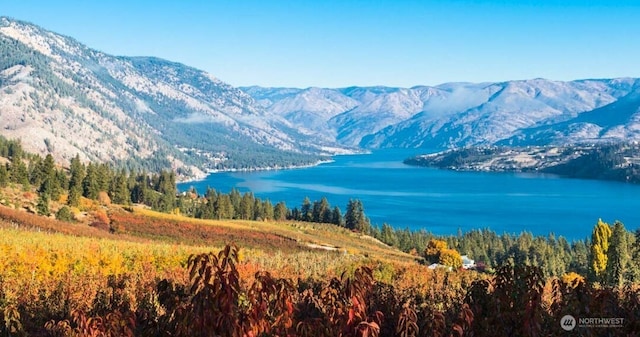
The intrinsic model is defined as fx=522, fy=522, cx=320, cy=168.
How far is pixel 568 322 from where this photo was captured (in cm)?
819

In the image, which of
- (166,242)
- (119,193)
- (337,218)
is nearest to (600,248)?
(337,218)

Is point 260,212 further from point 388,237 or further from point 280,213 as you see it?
point 388,237

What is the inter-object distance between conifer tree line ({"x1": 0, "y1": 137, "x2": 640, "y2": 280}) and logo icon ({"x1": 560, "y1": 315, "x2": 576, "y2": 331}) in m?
68.6

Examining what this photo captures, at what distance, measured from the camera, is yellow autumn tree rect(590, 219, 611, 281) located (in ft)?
249

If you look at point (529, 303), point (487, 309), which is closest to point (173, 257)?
point (487, 309)

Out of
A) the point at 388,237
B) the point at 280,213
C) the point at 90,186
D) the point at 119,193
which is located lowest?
the point at 388,237

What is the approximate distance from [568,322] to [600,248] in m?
78.1

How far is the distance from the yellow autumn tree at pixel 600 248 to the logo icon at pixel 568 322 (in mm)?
76694

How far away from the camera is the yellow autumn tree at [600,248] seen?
2982 inches

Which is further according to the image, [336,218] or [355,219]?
[336,218]

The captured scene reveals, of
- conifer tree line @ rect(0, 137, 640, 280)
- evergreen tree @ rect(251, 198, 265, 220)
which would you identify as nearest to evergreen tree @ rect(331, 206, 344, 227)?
conifer tree line @ rect(0, 137, 640, 280)

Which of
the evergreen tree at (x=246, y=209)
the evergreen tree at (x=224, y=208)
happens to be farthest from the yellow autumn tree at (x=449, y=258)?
the evergreen tree at (x=224, y=208)

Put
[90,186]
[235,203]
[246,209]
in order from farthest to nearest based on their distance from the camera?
[235,203], [246,209], [90,186]

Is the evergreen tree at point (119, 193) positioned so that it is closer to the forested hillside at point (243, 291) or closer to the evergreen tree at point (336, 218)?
the forested hillside at point (243, 291)
